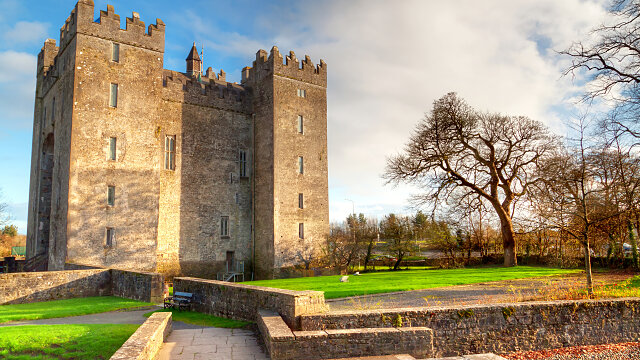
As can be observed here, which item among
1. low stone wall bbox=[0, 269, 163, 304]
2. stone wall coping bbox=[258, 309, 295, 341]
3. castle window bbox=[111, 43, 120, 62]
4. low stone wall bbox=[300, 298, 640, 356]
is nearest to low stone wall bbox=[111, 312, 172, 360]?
stone wall coping bbox=[258, 309, 295, 341]

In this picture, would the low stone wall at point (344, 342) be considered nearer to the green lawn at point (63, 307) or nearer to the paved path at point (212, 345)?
the paved path at point (212, 345)

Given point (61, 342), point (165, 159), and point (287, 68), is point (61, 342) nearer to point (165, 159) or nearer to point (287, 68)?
point (165, 159)

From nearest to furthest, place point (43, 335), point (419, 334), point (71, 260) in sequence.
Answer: point (419, 334) < point (43, 335) < point (71, 260)

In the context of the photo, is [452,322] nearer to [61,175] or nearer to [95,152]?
[95,152]

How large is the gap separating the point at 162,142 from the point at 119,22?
6.78 metres

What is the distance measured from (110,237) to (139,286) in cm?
800

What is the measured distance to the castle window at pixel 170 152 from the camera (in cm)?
2567

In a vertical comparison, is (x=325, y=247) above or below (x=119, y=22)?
below

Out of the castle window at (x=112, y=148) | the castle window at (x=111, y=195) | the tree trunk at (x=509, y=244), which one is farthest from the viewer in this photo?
the tree trunk at (x=509, y=244)

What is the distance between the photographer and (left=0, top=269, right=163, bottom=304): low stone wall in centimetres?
1502

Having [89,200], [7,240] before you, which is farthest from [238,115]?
[7,240]

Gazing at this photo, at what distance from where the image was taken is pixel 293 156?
27969 mm

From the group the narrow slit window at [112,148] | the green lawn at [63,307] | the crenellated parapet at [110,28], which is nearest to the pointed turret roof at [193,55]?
the crenellated parapet at [110,28]

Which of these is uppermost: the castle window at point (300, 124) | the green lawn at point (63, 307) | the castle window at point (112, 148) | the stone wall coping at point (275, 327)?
the castle window at point (300, 124)
